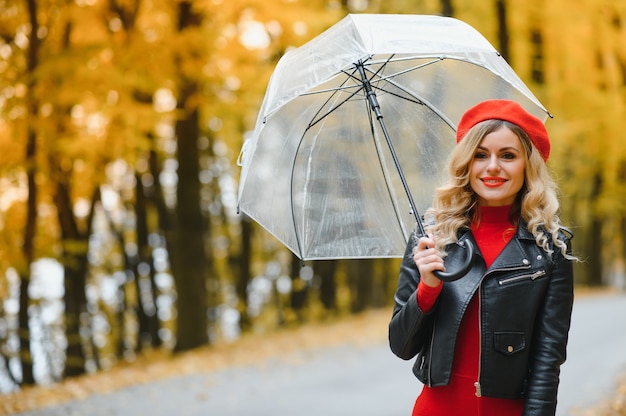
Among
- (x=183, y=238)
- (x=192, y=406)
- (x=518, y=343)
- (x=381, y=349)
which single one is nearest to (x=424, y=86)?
(x=518, y=343)

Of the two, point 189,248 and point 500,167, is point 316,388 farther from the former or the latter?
point 500,167

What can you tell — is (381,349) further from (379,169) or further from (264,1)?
(379,169)

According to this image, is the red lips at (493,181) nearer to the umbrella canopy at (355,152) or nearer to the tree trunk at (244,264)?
the umbrella canopy at (355,152)

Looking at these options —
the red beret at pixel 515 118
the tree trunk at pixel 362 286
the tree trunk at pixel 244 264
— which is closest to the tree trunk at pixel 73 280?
the tree trunk at pixel 244 264

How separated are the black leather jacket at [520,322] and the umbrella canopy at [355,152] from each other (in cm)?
134

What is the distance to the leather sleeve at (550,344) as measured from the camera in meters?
2.29

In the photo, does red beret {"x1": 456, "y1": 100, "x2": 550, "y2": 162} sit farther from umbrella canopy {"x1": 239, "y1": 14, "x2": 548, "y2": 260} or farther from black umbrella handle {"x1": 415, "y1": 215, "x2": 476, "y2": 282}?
umbrella canopy {"x1": 239, "y1": 14, "x2": 548, "y2": 260}

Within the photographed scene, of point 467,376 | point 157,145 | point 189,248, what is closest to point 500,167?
point 467,376

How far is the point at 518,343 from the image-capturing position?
231 centimetres

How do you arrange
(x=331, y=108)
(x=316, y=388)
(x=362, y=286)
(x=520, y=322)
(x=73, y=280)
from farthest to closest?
(x=362, y=286)
(x=73, y=280)
(x=316, y=388)
(x=331, y=108)
(x=520, y=322)

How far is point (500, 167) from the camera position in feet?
8.15

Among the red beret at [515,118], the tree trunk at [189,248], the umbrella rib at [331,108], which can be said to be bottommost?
the tree trunk at [189,248]

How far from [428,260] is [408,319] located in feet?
0.77

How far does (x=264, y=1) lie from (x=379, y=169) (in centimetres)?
701
